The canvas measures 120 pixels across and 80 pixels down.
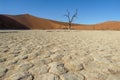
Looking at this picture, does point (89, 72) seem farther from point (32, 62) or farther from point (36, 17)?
point (36, 17)

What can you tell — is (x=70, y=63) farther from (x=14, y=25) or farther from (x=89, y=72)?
(x=14, y=25)

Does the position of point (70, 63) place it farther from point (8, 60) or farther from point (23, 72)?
point (8, 60)

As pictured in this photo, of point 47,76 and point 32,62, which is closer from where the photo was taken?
point 47,76

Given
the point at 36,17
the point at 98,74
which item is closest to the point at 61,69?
the point at 98,74

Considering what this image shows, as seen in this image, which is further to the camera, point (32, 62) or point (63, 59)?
point (63, 59)

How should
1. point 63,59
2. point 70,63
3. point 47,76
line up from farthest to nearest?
point 63,59
point 70,63
point 47,76

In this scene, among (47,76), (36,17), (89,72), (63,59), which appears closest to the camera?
(47,76)

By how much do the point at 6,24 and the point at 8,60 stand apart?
34.3 meters

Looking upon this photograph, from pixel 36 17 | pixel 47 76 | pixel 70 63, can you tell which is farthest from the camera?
pixel 36 17

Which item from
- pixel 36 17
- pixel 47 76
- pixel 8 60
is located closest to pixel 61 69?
pixel 47 76

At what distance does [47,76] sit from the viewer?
2.93 meters

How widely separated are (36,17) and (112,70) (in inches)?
2013

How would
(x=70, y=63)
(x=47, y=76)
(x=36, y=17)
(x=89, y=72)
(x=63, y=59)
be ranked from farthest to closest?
(x=36, y=17), (x=63, y=59), (x=70, y=63), (x=89, y=72), (x=47, y=76)

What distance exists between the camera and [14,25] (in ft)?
125
